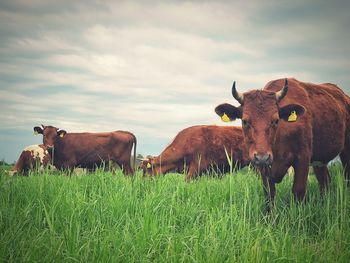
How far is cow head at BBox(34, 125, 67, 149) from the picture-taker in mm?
16203

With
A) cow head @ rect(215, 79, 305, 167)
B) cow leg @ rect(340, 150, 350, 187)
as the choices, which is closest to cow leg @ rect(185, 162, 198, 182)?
cow leg @ rect(340, 150, 350, 187)

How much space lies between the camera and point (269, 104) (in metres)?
6.00

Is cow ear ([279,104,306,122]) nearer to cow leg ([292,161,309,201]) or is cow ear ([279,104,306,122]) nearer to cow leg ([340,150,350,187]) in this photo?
cow leg ([292,161,309,201])

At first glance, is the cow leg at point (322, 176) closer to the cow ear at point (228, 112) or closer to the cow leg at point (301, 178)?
the cow leg at point (301, 178)

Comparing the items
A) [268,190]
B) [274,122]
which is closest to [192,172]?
[268,190]

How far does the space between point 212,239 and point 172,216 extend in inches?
35.7

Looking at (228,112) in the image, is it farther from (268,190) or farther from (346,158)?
(346,158)

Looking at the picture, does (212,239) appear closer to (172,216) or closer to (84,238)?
(172,216)

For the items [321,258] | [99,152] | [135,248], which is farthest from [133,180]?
[99,152]

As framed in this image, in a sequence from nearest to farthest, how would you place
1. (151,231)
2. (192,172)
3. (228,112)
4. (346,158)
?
1. (151,231)
2. (228,112)
3. (346,158)
4. (192,172)

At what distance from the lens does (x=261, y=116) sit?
5.86m

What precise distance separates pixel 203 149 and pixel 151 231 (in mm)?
8254

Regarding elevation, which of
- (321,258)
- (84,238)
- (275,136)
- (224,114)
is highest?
(224,114)

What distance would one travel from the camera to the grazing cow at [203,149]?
40.7 feet
